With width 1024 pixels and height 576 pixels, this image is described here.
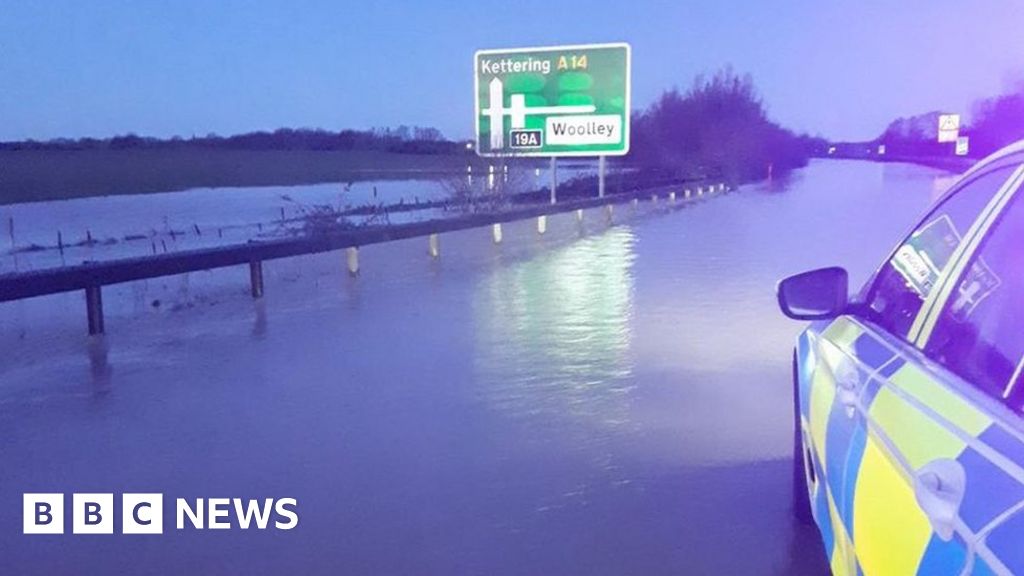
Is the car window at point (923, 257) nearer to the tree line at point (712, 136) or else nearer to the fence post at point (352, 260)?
the fence post at point (352, 260)

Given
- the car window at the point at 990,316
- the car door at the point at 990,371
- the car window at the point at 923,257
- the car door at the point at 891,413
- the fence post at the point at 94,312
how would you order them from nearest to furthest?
the car door at the point at 990,371 → the car door at the point at 891,413 → the car window at the point at 990,316 → the car window at the point at 923,257 → the fence post at the point at 94,312

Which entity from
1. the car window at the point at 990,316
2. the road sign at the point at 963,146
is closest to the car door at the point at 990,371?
the car window at the point at 990,316

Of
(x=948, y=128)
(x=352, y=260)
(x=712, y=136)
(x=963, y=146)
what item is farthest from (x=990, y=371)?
(x=712, y=136)

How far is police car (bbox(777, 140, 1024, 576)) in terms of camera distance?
2.14 meters

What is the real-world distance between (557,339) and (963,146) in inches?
156

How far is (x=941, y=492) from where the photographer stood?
7.33ft

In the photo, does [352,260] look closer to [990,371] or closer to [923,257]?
[923,257]

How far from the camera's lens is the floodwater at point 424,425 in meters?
5.21

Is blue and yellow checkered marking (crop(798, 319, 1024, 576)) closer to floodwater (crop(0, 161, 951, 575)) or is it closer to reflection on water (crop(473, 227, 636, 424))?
floodwater (crop(0, 161, 951, 575))

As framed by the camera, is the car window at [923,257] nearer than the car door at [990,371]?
No

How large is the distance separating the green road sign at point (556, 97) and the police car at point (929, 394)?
23.5 m

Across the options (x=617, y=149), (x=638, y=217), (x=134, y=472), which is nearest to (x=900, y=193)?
(x=638, y=217)

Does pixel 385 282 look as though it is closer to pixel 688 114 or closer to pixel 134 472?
pixel 134 472

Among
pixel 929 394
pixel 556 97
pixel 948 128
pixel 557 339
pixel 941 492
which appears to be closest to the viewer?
pixel 941 492
